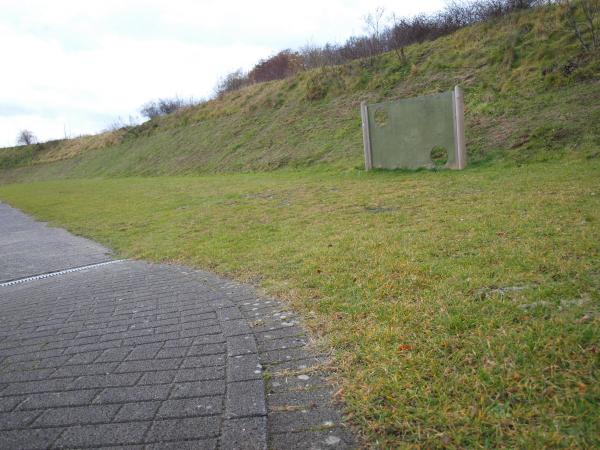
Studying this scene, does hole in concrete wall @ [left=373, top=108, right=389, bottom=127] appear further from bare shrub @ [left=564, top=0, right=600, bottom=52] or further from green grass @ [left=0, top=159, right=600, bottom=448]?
bare shrub @ [left=564, top=0, right=600, bottom=52]

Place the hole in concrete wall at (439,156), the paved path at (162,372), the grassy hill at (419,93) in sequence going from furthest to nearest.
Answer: the hole in concrete wall at (439,156) < the grassy hill at (419,93) < the paved path at (162,372)

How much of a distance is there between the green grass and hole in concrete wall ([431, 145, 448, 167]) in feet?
13.4

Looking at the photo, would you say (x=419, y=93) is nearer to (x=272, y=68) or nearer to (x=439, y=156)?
(x=439, y=156)

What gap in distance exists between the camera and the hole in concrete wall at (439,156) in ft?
40.8

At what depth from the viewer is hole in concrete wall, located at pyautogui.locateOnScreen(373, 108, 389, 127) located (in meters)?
13.8

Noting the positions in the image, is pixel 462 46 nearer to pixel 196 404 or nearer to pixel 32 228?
pixel 32 228

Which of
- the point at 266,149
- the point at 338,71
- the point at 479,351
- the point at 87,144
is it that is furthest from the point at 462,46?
the point at 87,144

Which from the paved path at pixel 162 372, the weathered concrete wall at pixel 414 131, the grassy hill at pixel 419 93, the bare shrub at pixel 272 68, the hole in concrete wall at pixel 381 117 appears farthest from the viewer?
the bare shrub at pixel 272 68

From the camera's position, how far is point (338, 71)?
24125mm

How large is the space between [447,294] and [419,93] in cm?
1658

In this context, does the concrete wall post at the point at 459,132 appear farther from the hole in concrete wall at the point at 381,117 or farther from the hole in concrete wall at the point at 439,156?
the hole in concrete wall at the point at 381,117

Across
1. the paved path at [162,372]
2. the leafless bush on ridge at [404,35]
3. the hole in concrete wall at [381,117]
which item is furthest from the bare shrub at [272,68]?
the paved path at [162,372]

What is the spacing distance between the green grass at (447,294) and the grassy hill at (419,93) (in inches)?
161

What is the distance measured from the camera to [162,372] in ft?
8.95
